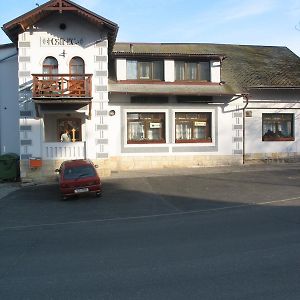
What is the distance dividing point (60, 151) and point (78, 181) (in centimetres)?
571

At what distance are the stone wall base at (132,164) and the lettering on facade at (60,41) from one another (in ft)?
19.0

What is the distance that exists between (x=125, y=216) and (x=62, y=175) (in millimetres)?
4698

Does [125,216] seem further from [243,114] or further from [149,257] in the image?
[243,114]

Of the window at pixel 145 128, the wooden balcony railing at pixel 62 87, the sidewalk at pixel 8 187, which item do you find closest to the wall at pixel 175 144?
the window at pixel 145 128

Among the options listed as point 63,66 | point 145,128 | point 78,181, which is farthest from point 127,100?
point 78,181

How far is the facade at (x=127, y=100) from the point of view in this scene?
66.8 feet

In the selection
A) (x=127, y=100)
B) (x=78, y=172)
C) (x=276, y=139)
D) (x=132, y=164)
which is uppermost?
(x=127, y=100)

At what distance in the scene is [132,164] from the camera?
2278 centimetres

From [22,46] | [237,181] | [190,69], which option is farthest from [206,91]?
[22,46]

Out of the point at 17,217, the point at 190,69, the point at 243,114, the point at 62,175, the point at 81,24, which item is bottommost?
the point at 17,217

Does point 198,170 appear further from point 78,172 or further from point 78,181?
point 78,181

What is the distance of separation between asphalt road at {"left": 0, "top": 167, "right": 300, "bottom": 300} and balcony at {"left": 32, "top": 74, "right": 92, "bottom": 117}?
5.02 metres

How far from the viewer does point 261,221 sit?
1026 centimetres

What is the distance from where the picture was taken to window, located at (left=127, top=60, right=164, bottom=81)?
2306 cm
